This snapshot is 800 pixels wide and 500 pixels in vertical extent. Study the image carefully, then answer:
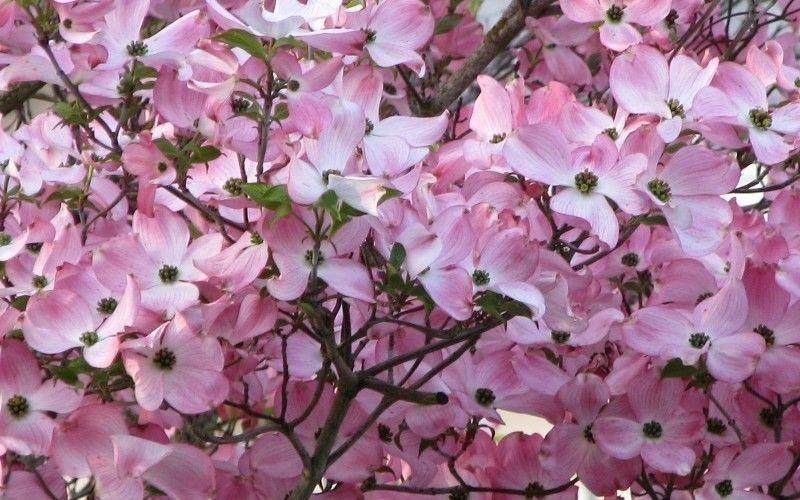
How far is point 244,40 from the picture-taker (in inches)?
23.9

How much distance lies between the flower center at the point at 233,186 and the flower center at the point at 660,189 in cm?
25

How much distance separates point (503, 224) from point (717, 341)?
15 centimetres

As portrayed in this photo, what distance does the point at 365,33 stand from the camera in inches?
27.3

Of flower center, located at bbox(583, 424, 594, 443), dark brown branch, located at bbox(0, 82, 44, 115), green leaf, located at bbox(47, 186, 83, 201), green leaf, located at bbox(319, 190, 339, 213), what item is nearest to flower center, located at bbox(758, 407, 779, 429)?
flower center, located at bbox(583, 424, 594, 443)

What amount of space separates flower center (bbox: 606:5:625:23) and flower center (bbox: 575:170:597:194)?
0.75 ft

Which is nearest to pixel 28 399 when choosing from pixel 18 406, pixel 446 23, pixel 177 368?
pixel 18 406

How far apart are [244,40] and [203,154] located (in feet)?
0.26

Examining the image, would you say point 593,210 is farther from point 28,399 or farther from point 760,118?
point 28,399

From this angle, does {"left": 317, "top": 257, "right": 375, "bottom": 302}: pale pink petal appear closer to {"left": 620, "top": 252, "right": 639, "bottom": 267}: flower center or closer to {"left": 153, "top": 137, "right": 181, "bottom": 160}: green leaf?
{"left": 153, "top": 137, "right": 181, "bottom": 160}: green leaf

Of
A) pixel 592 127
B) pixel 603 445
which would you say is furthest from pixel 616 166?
pixel 603 445

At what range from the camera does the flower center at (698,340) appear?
0.70 m

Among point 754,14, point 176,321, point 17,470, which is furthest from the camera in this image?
point 754,14

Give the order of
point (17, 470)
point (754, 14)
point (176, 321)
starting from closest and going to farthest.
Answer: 1. point (176, 321)
2. point (17, 470)
3. point (754, 14)

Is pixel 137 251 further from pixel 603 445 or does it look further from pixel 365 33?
pixel 603 445
